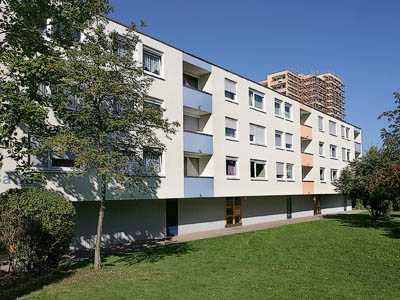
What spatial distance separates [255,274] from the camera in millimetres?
12203

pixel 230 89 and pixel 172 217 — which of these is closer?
pixel 172 217

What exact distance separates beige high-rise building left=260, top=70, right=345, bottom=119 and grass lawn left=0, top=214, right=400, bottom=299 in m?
95.9

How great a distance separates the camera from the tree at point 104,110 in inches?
486

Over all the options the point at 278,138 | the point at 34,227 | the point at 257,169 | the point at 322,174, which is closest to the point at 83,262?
the point at 34,227

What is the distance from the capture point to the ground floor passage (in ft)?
65.6

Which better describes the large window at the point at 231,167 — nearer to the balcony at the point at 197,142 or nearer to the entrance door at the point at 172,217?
the balcony at the point at 197,142

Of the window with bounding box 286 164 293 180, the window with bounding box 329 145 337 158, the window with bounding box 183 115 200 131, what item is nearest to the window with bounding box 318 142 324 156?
the window with bounding box 329 145 337 158

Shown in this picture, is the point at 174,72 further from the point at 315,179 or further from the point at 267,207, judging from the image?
the point at 315,179

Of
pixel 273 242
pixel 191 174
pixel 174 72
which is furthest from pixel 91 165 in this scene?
pixel 191 174

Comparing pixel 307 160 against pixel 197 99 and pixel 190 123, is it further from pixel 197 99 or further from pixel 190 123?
pixel 197 99

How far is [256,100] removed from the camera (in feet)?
107

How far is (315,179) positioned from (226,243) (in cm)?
2404

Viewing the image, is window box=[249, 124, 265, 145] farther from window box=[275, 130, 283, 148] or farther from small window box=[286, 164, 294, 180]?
small window box=[286, 164, 294, 180]

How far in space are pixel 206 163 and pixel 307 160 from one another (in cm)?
1627
